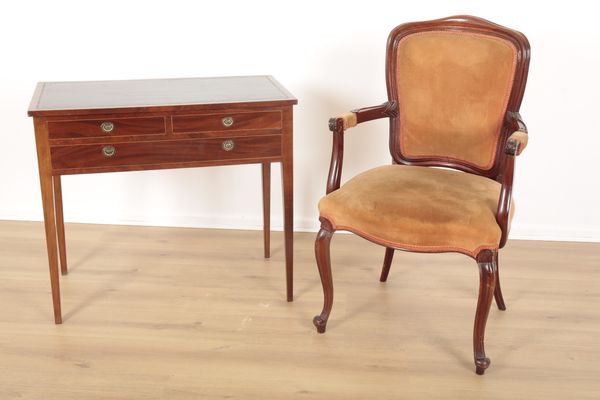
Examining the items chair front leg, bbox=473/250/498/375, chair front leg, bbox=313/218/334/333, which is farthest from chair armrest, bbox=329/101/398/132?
chair front leg, bbox=473/250/498/375

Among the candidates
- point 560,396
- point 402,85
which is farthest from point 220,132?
point 560,396

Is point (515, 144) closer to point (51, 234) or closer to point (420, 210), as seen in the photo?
point (420, 210)

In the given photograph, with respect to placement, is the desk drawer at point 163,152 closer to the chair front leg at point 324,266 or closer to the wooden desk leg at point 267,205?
the chair front leg at point 324,266

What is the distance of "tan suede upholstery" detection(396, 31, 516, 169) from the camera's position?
2592mm

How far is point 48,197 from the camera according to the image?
2.51 meters

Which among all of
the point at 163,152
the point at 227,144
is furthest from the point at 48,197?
the point at 227,144

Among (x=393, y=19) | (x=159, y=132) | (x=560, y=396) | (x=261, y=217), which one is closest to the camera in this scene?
(x=560, y=396)

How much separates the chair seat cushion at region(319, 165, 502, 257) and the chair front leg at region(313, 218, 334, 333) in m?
0.04

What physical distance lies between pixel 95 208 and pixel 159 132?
1.21 m

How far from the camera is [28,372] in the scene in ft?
7.80

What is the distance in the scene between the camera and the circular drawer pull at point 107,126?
247 cm

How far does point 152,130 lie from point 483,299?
48.2 inches

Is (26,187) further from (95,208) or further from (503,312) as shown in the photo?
(503,312)

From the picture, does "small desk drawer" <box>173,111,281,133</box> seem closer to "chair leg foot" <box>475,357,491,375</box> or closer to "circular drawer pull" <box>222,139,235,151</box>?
"circular drawer pull" <box>222,139,235,151</box>
